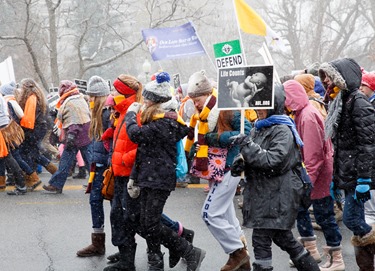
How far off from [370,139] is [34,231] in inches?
177

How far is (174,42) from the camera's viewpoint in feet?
46.1

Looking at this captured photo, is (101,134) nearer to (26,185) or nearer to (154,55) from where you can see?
(26,185)

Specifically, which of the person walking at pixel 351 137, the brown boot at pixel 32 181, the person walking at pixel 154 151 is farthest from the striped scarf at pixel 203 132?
the brown boot at pixel 32 181

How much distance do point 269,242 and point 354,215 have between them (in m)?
0.83

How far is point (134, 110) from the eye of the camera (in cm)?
629

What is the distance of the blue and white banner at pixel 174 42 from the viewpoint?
13656 mm

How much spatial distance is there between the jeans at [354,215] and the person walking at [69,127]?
5952mm

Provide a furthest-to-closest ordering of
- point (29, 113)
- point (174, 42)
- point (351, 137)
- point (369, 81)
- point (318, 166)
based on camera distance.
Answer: point (174, 42)
point (29, 113)
point (369, 81)
point (318, 166)
point (351, 137)

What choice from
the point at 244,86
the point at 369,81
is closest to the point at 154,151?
the point at 244,86

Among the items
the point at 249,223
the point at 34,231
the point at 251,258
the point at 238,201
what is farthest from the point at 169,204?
the point at 249,223

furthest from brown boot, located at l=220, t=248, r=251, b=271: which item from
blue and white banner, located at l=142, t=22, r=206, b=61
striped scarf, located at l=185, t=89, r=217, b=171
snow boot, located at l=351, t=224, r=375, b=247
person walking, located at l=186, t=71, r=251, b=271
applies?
blue and white banner, located at l=142, t=22, r=206, b=61

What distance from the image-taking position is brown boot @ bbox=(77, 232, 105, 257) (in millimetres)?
7191

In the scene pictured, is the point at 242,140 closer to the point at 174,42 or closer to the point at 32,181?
the point at 32,181

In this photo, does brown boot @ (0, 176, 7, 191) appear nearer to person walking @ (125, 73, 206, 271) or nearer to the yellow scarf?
the yellow scarf
